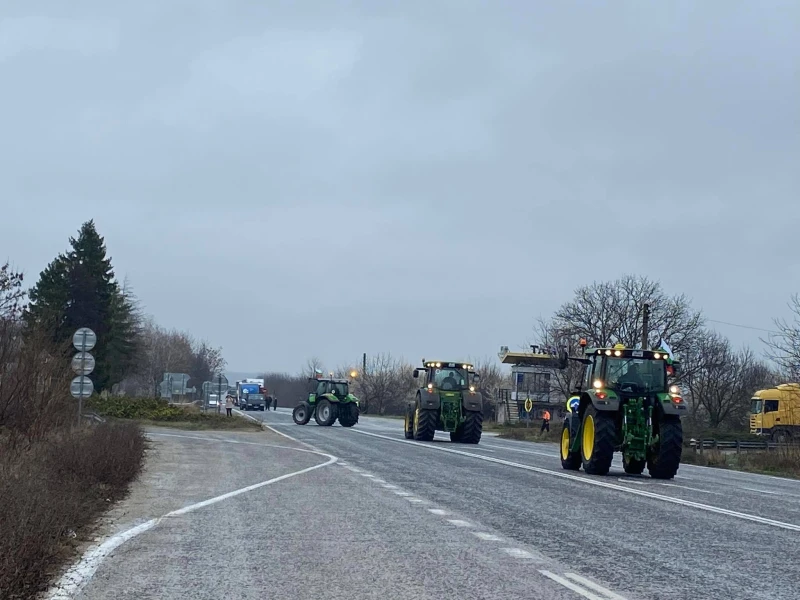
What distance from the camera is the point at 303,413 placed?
51188 mm

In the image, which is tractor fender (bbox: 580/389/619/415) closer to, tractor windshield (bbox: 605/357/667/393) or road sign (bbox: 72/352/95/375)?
tractor windshield (bbox: 605/357/667/393)

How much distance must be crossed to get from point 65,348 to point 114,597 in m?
16.7

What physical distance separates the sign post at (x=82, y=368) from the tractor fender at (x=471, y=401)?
13.8 m

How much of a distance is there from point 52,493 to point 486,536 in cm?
455

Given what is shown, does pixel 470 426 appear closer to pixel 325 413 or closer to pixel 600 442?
pixel 600 442

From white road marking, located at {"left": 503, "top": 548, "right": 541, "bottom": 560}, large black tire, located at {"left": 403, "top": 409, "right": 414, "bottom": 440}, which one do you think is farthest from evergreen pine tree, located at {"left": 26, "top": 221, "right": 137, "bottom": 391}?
white road marking, located at {"left": 503, "top": 548, "right": 541, "bottom": 560}

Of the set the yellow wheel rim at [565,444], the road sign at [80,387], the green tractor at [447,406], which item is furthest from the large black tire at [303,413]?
the yellow wheel rim at [565,444]

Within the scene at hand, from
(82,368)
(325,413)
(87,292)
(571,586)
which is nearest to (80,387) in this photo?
(82,368)

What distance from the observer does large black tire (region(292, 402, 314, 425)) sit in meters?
50.7

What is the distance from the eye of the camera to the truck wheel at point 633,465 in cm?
2025

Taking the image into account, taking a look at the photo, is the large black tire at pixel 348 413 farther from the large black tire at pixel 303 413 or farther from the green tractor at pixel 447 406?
the green tractor at pixel 447 406

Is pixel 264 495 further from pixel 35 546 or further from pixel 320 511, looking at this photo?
pixel 35 546

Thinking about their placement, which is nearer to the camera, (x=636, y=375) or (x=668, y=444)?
(x=668, y=444)

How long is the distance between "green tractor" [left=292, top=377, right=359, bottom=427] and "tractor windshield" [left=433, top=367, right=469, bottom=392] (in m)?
15.1
